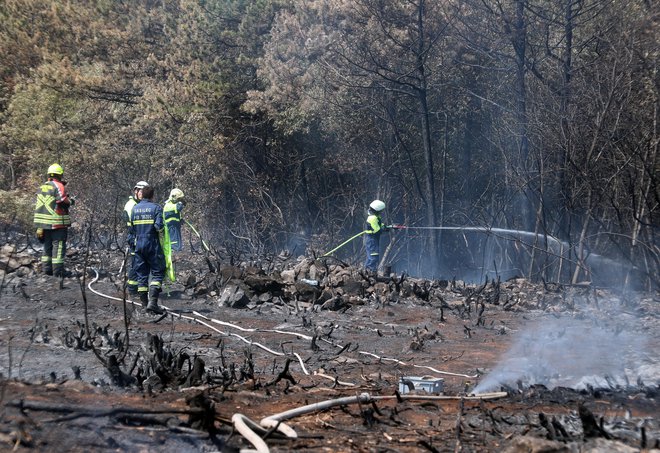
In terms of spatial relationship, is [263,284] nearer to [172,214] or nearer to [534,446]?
[172,214]

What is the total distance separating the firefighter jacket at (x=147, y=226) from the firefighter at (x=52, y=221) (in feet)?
10.5

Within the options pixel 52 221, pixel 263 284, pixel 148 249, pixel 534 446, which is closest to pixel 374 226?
pixel 263 284

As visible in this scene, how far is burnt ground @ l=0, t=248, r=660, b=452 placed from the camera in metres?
4.50

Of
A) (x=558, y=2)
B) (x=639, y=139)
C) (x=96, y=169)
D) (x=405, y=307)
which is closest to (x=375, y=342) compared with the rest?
(x=405, y=307)

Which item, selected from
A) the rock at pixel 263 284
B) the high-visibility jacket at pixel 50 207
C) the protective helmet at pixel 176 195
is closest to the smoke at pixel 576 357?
the rock at pixel 263 284

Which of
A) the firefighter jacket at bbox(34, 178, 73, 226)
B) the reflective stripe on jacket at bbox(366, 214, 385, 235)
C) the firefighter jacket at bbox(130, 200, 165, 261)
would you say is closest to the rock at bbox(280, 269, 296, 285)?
the reflective stripe on jacket at bbox(366, 214, 385, 235)

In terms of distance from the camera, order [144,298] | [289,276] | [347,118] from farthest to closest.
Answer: [347,118], [289,276], [144,298]

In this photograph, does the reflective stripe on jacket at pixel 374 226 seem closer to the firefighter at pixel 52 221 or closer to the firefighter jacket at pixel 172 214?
the firefighter jacket at pixel 172 214

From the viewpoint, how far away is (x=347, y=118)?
22.6m

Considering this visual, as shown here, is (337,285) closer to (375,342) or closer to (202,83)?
(375,342)

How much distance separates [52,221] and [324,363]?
24.2ft

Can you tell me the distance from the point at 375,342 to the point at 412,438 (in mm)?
5365

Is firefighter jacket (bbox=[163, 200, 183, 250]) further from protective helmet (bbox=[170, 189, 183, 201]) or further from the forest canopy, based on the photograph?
the forest canopy

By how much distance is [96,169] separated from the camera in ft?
89.0
